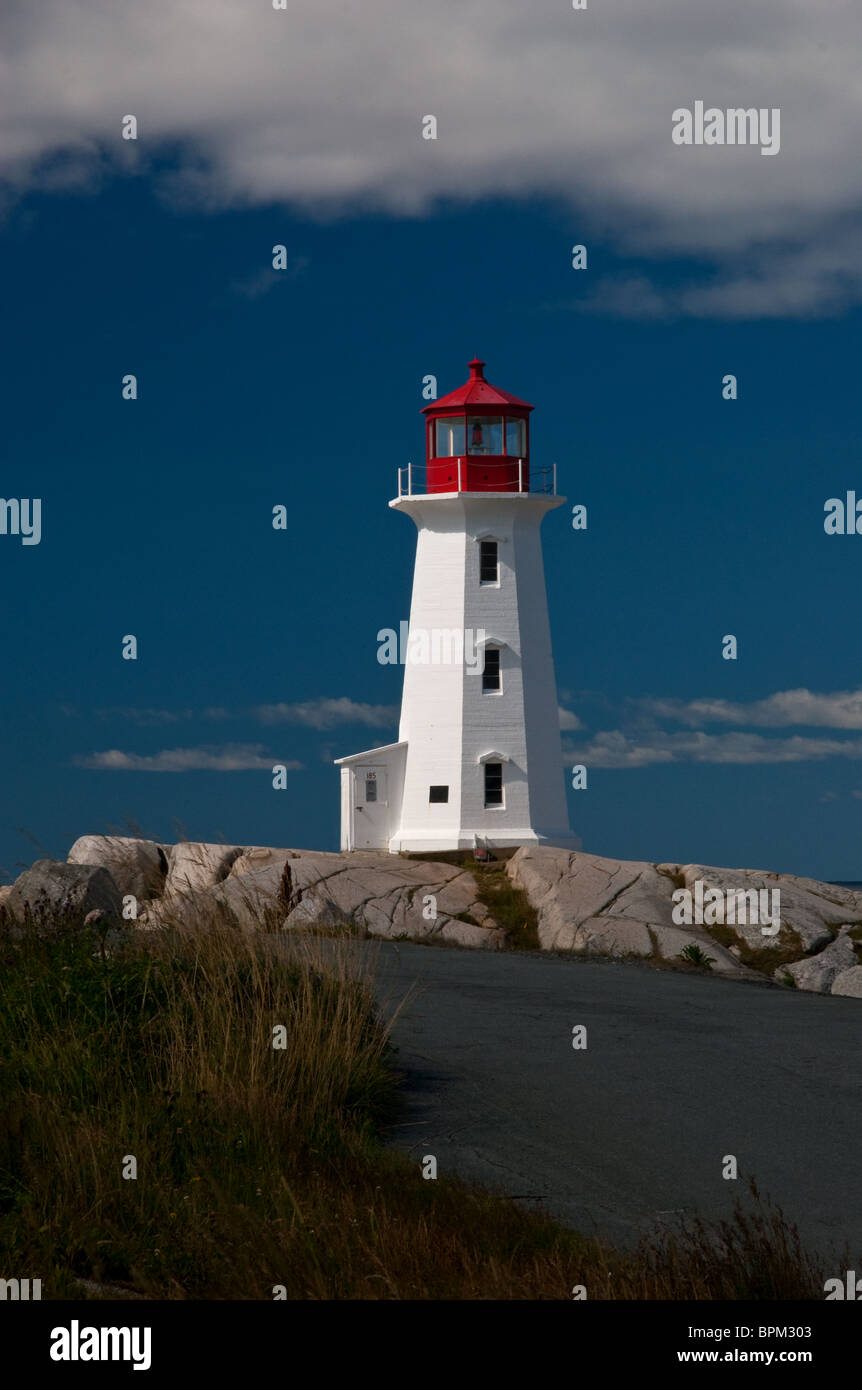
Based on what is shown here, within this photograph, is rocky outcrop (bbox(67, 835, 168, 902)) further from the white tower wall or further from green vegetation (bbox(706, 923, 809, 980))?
green vegetation (bbox(706, 923, 809, 980))

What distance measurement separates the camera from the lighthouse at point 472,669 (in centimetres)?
3803

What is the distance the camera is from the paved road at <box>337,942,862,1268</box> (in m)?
9.38

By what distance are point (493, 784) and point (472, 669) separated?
120 inches

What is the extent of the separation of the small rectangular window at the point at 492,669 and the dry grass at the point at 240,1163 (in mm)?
25774

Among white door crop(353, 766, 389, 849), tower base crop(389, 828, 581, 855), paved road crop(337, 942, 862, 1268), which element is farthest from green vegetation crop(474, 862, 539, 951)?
paved road crop(337, 942, 862, 1268)

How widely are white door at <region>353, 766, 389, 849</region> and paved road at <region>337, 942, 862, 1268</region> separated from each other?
20.3 meters

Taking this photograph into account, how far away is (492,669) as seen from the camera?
3853 cm

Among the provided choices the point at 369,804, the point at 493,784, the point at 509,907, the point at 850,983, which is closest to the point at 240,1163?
the point at 850,983

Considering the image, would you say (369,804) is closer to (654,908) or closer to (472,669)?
(472,669)

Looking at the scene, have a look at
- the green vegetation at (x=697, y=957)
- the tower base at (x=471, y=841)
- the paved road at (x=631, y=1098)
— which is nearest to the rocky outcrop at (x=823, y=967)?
the green vegetation at (x=697, y=957)

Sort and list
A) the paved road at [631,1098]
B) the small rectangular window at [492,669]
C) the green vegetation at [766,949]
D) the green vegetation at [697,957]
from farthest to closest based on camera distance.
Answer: the small rectangular window at [492,669] → the green vegetation at [766,949] → the green vegetation at [697,957] → the paved road at [631,1098]

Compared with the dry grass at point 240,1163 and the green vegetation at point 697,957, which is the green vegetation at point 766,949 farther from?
the dry grass at point 240,1163
